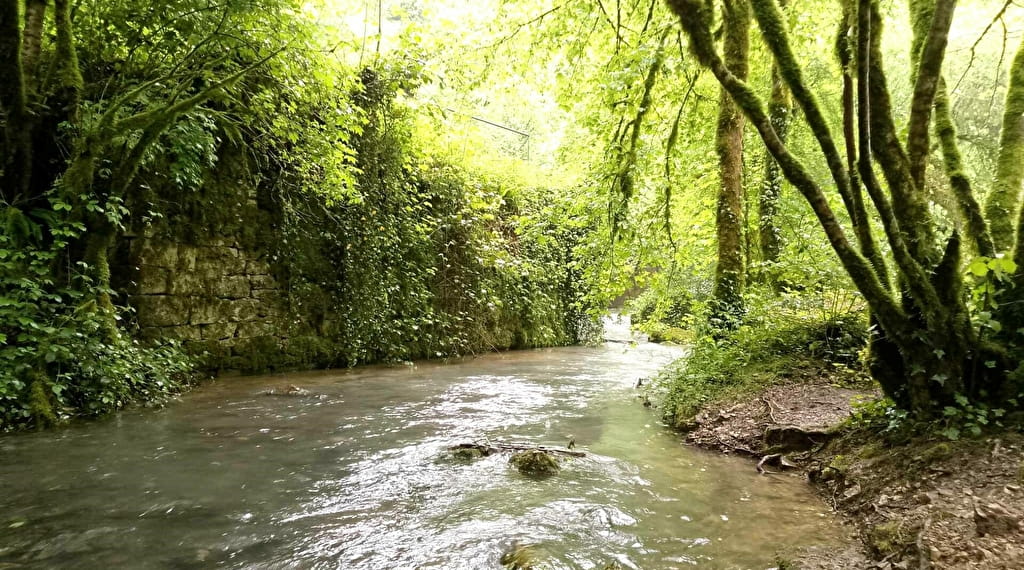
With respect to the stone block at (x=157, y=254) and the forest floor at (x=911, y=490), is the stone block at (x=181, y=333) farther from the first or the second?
the forest floor at (x=911, y=490)

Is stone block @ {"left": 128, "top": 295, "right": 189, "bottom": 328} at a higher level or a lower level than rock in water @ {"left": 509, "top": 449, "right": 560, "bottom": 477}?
higher

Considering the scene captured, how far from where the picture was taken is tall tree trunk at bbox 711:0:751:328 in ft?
21.8

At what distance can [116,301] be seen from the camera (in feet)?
21.3

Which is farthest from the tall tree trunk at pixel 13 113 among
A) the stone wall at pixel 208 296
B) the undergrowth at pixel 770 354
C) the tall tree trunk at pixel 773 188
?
the tall tree trunk at pixel 773 188

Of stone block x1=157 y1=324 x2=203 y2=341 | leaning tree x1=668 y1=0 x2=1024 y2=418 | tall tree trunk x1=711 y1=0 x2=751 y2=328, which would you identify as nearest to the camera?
leaning tree x1=668 y1=0 x2=1024 y2=418

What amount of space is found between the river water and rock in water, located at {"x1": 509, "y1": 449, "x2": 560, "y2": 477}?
0.30 feet

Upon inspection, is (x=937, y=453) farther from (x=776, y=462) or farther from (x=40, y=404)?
(x=40, y=404)

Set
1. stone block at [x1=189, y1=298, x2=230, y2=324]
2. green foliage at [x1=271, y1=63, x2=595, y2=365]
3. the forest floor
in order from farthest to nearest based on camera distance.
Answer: green foliage at [x1=271, y1=63, x2=595, y2=365], stone block at [x1=189, y1=298, x2=230, y2=324], the forest floor

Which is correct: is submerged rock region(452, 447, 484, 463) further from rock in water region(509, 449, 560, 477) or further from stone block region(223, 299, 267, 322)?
stone block region(223, 299, 267, 322)

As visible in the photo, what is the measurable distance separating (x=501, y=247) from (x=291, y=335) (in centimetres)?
550

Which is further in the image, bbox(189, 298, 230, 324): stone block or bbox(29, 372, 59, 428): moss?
bbox(189, 298, 230, 324): stone block

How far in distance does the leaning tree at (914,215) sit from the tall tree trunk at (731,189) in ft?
10.3

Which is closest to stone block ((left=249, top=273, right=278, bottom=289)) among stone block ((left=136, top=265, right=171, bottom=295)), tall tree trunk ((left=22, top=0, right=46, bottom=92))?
stone block ((left=136, top=265, right=171, bottom=295))

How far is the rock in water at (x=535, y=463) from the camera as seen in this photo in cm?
389
